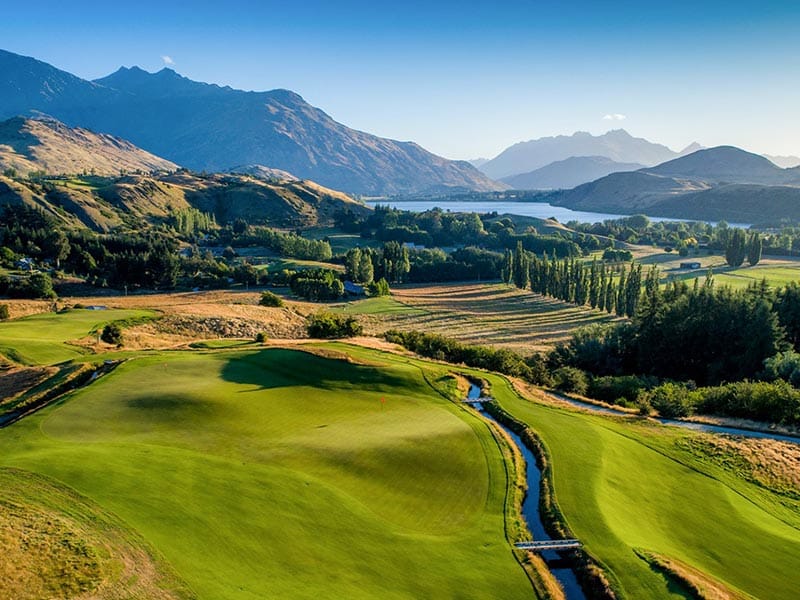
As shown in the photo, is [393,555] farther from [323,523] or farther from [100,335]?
[100,335]

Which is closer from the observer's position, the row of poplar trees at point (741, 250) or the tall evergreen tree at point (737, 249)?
the tall evergreen tree at point (737, 249)

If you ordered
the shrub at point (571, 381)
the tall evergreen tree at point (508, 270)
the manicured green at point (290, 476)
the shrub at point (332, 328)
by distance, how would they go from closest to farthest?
the manicured green at point (290, 476)
the shrub at point (571, 381)
the shrub at point (332, 328)
the tall evergreen tree at point (508, 270)

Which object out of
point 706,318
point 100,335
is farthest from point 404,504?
point 706,318

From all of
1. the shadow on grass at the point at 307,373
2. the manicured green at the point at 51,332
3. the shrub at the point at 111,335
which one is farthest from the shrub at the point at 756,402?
the shrub at the point at 111,335

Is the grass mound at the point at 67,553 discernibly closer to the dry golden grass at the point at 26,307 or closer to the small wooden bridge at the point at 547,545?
the small wooden bridge at the point at 547,545

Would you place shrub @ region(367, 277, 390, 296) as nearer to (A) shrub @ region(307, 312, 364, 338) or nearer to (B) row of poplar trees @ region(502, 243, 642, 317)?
(B) row of poplar trees @ region(502, 243, 642, 317)

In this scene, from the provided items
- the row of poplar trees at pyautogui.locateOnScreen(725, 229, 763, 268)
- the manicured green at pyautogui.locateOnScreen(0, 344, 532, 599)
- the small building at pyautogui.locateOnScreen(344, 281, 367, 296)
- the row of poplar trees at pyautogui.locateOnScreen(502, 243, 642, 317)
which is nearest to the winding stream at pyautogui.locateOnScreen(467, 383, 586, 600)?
the manicured green at pyautogui.locateOnScreen(0, 344, 532, 599)
